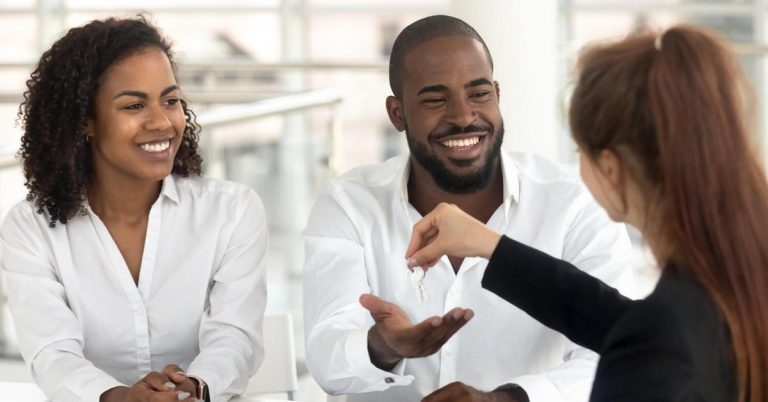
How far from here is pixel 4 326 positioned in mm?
4547

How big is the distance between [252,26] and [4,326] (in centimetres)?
387

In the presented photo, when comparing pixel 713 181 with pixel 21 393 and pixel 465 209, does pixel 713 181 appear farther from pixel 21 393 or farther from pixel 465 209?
pixel 21 393

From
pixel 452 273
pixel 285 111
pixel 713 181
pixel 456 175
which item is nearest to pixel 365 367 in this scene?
pixel 452 273

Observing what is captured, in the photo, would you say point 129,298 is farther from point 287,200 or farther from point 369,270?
point 287,200

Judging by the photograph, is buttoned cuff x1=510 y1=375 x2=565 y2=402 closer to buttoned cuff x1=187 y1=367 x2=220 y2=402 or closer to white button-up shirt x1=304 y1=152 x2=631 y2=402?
white button-up shirt x1=304 y1=152 x2=631 y2=402

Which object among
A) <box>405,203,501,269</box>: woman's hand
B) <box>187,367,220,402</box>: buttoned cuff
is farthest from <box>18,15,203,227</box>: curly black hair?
<box>405,203,501,269</box>: woman's hand

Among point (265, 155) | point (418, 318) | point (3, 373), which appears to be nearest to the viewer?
point (418, 318)

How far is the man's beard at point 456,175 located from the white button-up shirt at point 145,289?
0.37m

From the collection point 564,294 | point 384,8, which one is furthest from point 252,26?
point 564,294

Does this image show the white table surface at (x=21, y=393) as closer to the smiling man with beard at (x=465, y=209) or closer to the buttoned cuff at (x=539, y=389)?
the smiling man with beard at (x=465, y=209)

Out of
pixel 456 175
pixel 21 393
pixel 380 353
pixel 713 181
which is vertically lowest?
pixel 21 393

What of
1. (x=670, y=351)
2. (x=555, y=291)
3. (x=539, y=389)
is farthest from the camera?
(x=539, y=389)

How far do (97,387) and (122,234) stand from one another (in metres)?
0.35

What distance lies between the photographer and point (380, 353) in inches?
77.1
